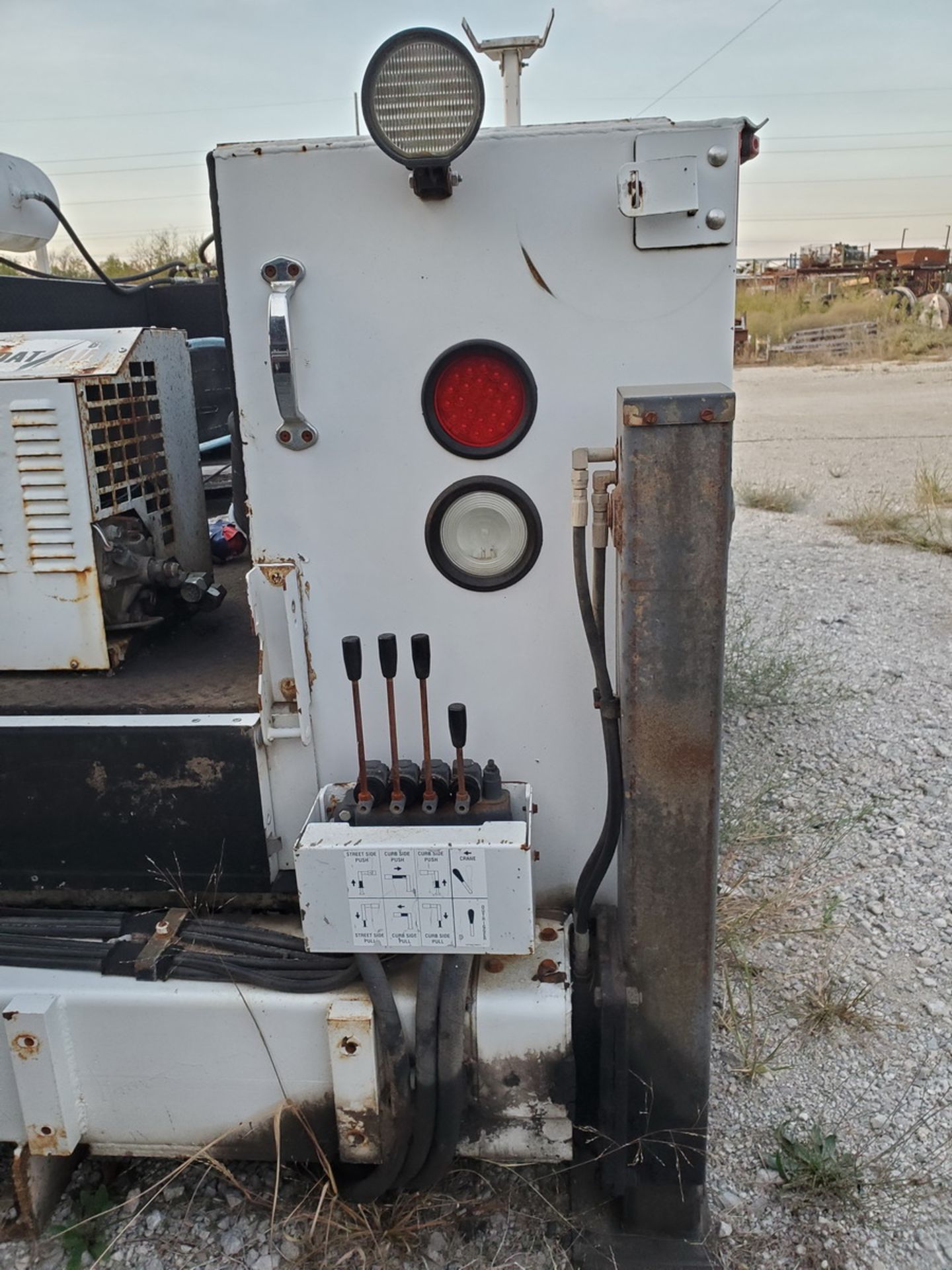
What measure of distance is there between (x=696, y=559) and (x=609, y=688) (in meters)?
0.27

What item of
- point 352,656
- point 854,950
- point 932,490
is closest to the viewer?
point 352,656

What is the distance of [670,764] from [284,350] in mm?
761

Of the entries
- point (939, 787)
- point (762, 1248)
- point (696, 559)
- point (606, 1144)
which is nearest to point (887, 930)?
point (939, 787)

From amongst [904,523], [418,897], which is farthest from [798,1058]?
[904,523]

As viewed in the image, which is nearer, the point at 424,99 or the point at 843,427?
the point at 424,99

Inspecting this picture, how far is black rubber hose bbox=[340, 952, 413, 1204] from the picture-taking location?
1479mm

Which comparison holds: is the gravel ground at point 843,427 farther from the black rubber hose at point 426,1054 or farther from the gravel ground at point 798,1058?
the black rubber hose at point 426,1054

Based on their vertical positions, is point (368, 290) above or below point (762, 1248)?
above

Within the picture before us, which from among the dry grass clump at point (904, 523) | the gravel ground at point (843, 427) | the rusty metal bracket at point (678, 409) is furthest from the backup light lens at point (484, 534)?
the gravel ground at point (843, 427)

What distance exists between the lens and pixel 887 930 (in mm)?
2543

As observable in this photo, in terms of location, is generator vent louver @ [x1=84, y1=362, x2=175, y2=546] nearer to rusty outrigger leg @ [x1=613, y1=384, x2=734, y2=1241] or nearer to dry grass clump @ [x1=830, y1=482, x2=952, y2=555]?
rusty outrigger leg @ [x1=613, y1=384, x2=734, y2=1241]

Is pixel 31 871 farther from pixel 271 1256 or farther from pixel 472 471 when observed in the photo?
pixel 472 471

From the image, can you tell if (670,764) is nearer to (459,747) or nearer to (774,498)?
(459,747)

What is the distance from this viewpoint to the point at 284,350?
1.38 meters
